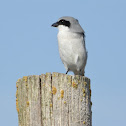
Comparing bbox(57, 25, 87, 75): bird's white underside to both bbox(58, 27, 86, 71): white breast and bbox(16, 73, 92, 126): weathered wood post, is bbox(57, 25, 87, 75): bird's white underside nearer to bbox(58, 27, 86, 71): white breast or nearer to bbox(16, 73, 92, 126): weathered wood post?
bbox(58, 27, 86, 71): white breast

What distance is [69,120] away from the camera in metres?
3.81

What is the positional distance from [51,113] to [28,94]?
0.39m

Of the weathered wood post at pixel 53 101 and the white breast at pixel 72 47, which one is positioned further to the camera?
the white breast at pixel 72 47

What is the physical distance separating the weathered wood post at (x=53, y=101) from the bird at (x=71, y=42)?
128 inches

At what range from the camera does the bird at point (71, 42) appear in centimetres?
716

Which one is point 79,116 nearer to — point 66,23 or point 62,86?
point 62,86

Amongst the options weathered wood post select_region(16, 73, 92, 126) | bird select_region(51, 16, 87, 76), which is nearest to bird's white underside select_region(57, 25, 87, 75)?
bird select_region(51, 16, 87, 76)

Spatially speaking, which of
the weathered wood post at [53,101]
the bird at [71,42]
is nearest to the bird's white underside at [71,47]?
the bird at [71,42]

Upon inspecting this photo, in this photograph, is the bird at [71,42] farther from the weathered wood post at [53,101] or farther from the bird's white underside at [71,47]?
the weathered wood post at [53,101]

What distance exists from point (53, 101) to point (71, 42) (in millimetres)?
3454

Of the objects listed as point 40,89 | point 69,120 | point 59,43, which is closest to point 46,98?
point 40,89

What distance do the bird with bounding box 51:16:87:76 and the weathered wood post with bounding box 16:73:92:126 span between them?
3.24 meters

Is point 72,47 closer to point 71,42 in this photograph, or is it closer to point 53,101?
point 71,42

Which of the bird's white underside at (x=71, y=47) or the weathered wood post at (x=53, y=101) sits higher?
the bird's white underside at (x=71, y=47)
